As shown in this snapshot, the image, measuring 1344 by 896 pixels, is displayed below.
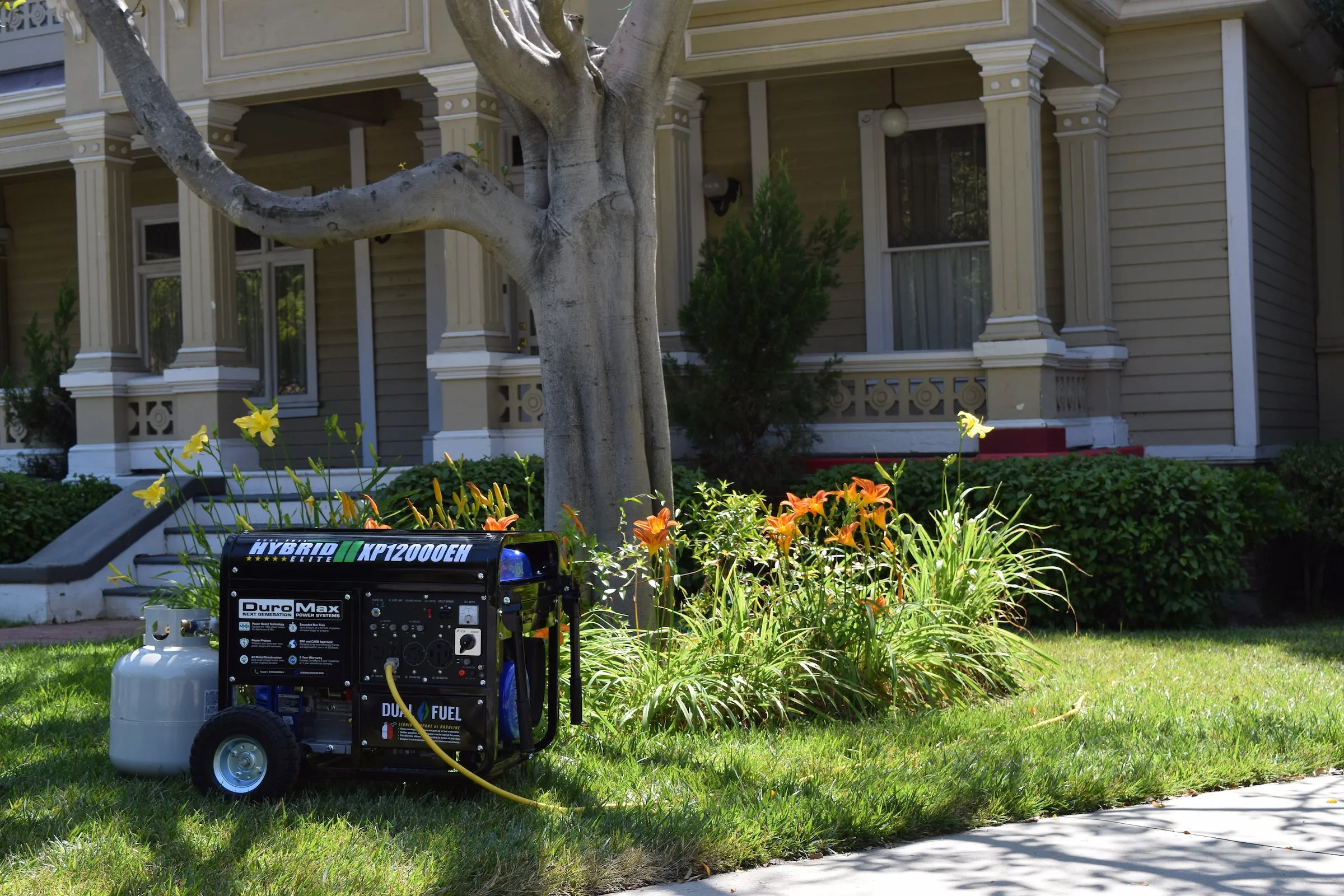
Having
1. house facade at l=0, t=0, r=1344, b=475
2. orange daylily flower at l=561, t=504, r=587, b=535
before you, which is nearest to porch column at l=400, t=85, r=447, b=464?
house facade at l=0, t=0, r=1344, b=475

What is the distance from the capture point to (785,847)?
4457mm

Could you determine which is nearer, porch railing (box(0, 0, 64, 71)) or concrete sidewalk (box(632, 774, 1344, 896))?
concrete sidewalk (box(632, 774, 1344, 896))

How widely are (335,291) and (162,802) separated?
1140 centimetres

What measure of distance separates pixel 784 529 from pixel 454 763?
208cm

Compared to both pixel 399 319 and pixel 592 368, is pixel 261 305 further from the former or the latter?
pixel 592 368

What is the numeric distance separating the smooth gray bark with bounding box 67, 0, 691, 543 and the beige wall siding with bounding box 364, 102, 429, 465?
780 centimetres

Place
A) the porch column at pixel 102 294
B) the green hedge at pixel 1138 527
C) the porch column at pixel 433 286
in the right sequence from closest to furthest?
the green hedge at pixel 1138 527
the porch column at pixel 102 294
the porch column at pixel 433 286

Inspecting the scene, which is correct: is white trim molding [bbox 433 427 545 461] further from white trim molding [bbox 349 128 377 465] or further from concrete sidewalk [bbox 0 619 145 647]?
white trim molding [bbox 349 128 377 465]

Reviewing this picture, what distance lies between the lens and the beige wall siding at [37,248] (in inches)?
678

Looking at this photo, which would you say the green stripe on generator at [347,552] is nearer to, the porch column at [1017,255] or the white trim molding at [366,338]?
the porch column at [1017,255]

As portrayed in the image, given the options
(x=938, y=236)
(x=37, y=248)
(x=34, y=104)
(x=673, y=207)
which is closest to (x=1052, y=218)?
(x=938, y=236)

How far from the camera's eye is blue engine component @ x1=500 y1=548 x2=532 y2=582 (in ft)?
16.0

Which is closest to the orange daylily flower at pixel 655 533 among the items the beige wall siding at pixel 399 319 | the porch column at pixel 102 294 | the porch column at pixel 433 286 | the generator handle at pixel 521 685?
the generator handle at pixel 521 685

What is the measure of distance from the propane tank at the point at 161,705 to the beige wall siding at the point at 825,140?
→ 8602mm
